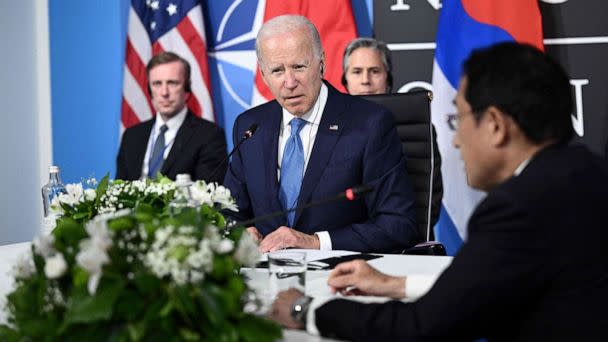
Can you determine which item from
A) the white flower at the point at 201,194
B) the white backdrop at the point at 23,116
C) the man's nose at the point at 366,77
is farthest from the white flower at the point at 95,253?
the white backdrop at the point at 23,116

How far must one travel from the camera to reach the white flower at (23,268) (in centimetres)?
144

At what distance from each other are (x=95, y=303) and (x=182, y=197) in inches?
31.2

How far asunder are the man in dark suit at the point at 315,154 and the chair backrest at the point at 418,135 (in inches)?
23.0

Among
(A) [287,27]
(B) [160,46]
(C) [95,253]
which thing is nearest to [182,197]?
(C) [95,253]

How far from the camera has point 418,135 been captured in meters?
3.71

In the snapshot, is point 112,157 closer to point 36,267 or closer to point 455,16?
point 455,16

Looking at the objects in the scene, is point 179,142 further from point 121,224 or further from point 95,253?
point 95,253

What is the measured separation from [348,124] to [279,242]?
665 millimetres

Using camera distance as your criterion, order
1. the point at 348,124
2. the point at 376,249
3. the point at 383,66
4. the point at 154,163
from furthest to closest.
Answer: the point at 154,163 < the point at 383,66 < the point at 348,124 < the point at 376,249

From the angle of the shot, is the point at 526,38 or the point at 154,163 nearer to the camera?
the point at 526,38

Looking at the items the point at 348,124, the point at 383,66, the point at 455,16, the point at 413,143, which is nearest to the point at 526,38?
the point at 455,16

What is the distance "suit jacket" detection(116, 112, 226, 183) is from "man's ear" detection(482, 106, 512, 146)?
3.27 m

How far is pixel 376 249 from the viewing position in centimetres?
274

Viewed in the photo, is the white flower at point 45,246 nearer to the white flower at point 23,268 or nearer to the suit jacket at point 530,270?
the white flower at point 23,268
